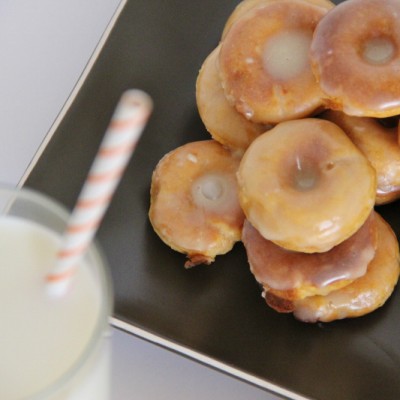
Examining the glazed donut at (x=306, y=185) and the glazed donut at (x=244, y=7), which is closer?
the glazed donut at (x=306, y=185)

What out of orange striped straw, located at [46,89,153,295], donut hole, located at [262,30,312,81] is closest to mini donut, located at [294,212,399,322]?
donut hole, located at [262,30,312,81]

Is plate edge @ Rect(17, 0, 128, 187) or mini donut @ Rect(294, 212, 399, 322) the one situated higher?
plate edge @ Rect(17, 0, 128, 187)

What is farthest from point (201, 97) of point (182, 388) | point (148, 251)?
point (182, 388)

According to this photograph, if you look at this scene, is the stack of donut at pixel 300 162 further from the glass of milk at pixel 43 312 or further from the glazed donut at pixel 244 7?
the glass of milk at pixel 43 312

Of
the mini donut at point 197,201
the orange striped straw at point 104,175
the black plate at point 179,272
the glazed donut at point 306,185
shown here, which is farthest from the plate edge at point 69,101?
the orange striped straw at point 104,175

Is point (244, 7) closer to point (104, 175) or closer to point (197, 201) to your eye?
point (197, 201)

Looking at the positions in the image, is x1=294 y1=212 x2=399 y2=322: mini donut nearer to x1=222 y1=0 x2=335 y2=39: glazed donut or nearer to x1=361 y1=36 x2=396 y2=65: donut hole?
x1=361 y1=36 x2=396 y2=65: donut hole

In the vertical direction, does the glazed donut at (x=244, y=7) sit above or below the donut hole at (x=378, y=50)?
below
